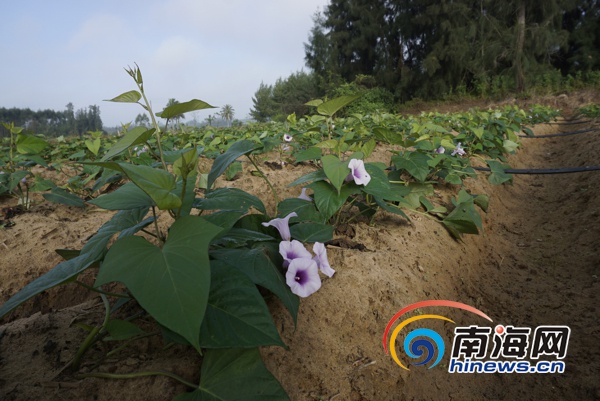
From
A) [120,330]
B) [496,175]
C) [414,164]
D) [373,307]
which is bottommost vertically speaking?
[373,307]

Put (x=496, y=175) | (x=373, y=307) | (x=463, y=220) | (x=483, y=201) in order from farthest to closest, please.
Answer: (x=496, y=175)
(x=483, y=201)
(x=463, y=220)
(x=373, y=307)

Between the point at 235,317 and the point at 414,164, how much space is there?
1.46 m

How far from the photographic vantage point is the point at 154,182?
673mm

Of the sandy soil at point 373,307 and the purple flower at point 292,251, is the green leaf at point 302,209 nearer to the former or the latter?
the sandy soil at point 373,307

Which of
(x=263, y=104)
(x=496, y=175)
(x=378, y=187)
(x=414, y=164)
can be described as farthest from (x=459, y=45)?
(x=263, y=104)

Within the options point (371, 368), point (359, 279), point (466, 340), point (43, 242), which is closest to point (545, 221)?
point (466, 340)

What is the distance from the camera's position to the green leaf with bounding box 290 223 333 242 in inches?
39.4

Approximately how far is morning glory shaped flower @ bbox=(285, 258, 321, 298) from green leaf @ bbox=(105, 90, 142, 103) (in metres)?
0.57

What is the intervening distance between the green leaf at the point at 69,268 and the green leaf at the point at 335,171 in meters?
0.61

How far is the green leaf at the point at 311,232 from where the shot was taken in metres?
1.00

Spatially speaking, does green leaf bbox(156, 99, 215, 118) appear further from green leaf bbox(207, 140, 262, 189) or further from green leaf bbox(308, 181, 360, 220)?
green leaf bbox(308, 181, 360, 220)

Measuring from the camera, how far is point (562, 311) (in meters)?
1.45

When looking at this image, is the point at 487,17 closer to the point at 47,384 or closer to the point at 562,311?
the point at 562,311

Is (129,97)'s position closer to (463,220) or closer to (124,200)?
(124,200)
